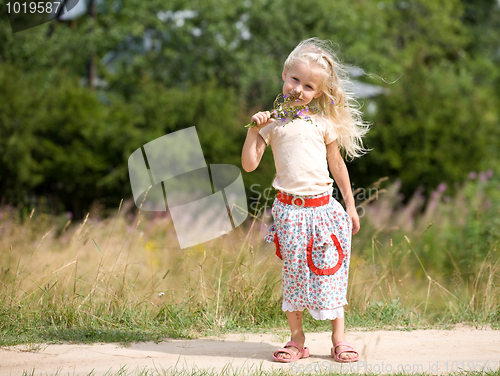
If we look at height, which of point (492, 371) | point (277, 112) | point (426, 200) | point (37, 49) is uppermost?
point (37, 49)

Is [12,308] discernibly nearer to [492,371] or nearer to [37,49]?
[492,371]

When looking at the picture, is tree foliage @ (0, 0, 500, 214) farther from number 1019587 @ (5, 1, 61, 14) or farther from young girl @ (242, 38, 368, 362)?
young girl @ (242, 38, 368, 362)

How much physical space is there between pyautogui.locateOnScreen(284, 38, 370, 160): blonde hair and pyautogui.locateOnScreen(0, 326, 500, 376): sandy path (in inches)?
46.7

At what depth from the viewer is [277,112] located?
2.91m

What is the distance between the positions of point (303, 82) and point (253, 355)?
→ 5.37ft

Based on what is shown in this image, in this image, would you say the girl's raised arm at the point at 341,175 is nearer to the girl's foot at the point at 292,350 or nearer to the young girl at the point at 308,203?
the young girl at the point at 308,203

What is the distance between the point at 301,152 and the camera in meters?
2.90

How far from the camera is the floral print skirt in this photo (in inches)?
112

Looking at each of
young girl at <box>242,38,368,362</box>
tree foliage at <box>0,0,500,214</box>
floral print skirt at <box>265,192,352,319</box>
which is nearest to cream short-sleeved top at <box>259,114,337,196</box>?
young girl at <box>242,38,368,362</box>

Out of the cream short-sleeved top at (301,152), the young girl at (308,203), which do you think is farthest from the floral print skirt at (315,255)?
the cream short-sleeved top at (301,152)

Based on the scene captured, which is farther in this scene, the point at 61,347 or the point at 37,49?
the point at 37,49

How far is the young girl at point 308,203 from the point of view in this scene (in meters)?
2.87

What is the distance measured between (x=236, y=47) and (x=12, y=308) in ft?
43.5

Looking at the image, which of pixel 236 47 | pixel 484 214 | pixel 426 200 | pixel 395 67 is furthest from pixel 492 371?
pixel 395 67
